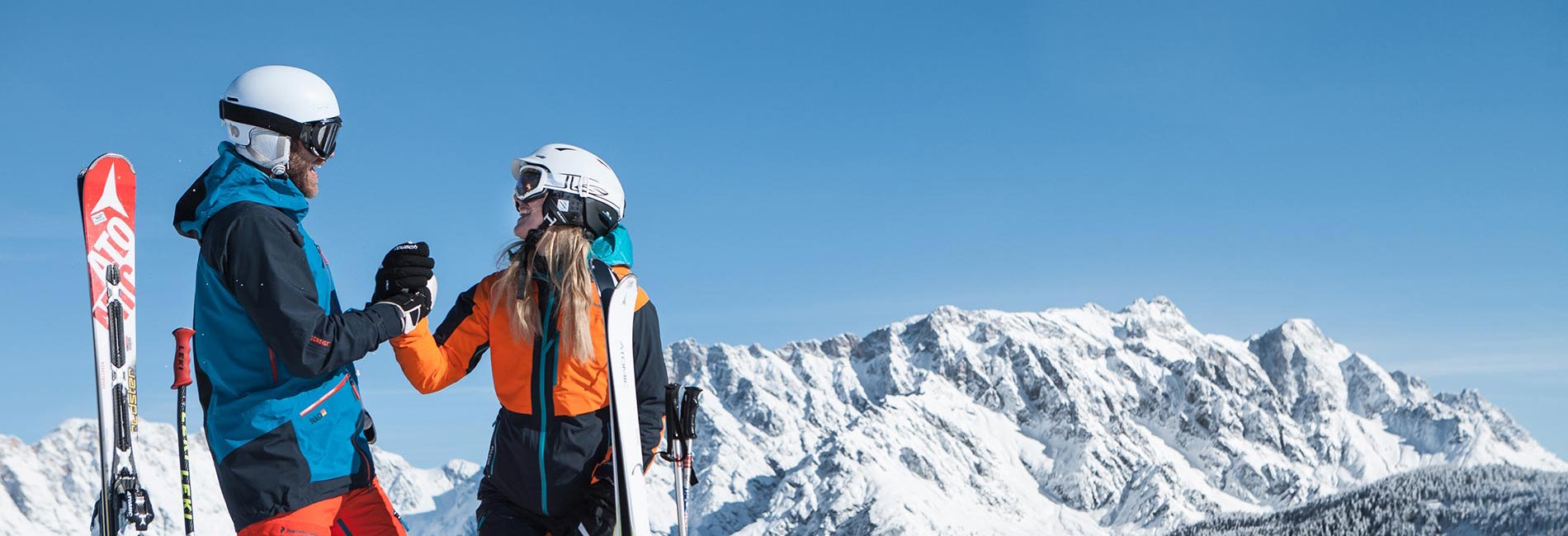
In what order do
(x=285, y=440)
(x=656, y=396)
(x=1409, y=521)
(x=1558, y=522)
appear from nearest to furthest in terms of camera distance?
(x=285, y=440), (x=656, y=396), (x=1558, y=522), (x=1409, y=521)

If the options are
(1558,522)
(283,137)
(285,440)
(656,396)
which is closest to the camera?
(285,440)

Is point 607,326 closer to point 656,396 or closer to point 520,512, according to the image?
point 656,396

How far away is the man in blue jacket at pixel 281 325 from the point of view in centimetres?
578

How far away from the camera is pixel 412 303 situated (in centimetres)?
637

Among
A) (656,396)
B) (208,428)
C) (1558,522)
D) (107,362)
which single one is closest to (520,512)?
(656,396)

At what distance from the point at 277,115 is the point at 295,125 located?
108 millimetres

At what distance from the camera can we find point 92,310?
854 cm

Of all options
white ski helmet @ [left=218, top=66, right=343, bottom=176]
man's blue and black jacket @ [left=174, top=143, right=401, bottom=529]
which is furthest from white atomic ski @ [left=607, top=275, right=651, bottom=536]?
white ski helmet @ [left=218, top=66, right=343, bottom=176]

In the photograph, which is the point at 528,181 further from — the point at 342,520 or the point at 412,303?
the point at 342,520

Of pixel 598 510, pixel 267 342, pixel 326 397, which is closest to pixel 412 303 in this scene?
pixel 326 397

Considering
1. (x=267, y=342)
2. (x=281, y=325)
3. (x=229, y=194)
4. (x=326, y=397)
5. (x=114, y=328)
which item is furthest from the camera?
(x=114, y=328)

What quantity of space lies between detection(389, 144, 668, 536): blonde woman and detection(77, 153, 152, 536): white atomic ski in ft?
9.21

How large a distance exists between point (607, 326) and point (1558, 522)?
118 feet

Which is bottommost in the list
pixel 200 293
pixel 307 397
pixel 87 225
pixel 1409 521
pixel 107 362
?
pixel 307 397
